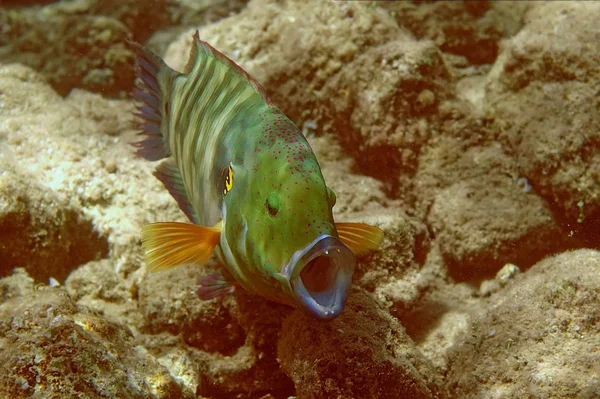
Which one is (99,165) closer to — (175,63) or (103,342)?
Answer: (175,63)

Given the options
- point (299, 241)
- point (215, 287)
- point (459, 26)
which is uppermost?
point (459, 26)

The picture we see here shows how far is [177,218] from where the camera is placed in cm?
406

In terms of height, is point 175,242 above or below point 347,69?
below

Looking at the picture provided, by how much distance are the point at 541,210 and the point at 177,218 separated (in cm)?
314

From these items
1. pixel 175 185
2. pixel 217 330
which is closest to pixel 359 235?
pixel 217 330

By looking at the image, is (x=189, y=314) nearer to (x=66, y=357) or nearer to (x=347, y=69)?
(x=66, y=357)

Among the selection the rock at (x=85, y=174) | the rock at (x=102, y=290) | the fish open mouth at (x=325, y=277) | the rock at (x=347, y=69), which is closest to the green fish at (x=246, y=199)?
the fish open mouth at (x=325, y=277)

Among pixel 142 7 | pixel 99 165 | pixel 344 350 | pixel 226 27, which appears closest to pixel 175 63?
pixel 226 27

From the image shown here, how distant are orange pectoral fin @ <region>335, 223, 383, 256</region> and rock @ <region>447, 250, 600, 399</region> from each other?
3.33 ft

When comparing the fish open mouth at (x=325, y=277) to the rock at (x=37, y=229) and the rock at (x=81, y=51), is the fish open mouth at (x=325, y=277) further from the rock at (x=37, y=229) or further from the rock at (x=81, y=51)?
the rock at (x=81, y=51)

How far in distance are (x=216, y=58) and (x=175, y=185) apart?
3.27ft

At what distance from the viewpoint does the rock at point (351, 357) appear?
7.66 ft

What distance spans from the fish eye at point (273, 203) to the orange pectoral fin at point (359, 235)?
18.7 inches

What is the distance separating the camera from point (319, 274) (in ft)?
6.71
